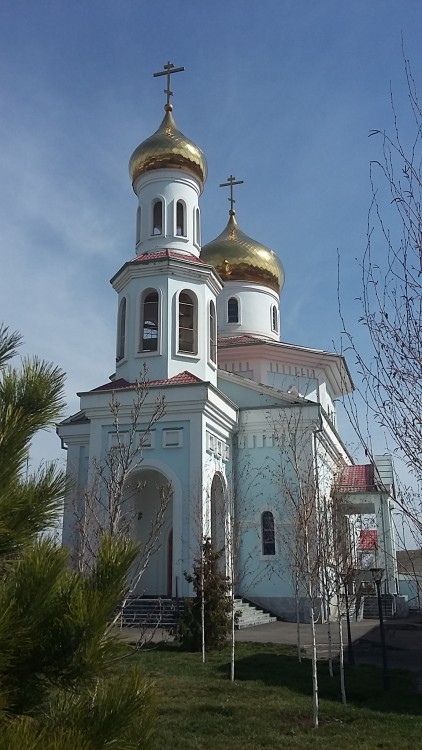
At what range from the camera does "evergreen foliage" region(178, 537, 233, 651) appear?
45.2 ft

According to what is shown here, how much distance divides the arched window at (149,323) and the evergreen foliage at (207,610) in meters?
6.77

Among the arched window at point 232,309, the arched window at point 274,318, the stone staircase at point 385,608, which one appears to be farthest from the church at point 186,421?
the arched window at point 274,318

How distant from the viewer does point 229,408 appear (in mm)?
20016

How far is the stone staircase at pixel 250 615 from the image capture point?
1713 centimetres

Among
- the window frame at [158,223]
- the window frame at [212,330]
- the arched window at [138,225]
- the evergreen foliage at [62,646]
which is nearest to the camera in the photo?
the evergreen foliage at [62,646]

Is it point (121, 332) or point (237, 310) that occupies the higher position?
point (237, 310)

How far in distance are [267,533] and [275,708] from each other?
38.1 ft

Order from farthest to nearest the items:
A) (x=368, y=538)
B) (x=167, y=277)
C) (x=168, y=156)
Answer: (x=168, y=156), (x=167, y=277), (x=368, y=538)

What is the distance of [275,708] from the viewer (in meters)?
8.78

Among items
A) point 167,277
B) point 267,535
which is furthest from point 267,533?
point 167,277

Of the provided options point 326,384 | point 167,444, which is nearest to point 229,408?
point 167,444

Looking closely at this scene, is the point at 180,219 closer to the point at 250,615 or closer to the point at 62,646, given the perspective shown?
the point at 250,615

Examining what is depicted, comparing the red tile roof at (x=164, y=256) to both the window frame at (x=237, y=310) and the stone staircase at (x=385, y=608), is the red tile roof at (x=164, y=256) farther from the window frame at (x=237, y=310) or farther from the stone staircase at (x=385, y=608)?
the stone staircase at (x=385, y=608)

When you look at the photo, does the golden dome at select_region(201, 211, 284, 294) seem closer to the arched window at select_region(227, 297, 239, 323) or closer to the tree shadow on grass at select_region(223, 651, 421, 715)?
the arched window at select_region(227, 297, 239, 323)
